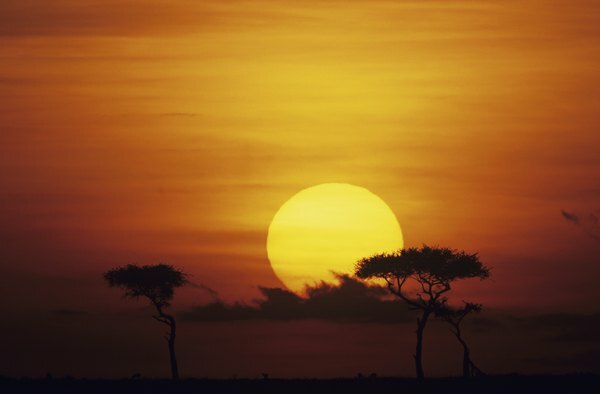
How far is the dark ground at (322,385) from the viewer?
358 ft

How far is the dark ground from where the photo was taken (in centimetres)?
10912

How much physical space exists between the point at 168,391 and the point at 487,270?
1465 inches

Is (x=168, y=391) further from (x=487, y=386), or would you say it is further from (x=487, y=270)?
(x=487, y=270)

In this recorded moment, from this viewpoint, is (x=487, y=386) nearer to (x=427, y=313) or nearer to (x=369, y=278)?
(x=427, y=313)

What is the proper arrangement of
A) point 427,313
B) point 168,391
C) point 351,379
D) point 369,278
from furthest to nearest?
point 369,278
point 427,313
point 351,379
point 168,391

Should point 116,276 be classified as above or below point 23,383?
above

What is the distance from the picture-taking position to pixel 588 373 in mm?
119438

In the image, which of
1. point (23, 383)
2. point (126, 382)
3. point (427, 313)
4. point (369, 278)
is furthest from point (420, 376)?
point (23, 383)

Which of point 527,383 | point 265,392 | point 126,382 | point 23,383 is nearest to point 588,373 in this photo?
point 527,383

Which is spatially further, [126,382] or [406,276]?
[406,276]

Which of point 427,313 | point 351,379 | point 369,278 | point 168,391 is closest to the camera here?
point 168,391

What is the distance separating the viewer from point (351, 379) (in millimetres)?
116938

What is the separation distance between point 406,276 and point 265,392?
87.0 feet

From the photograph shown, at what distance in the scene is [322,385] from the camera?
11244 cm
